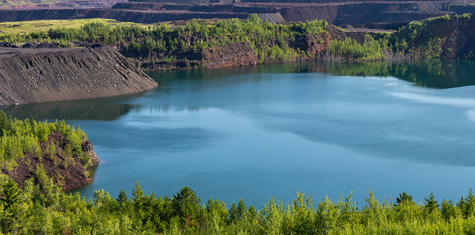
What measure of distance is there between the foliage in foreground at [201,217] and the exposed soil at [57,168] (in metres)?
3.85

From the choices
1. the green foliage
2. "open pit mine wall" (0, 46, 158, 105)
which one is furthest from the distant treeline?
"open pit mine wall" (0, 46, 158, 105)

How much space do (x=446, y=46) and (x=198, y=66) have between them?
207 ft

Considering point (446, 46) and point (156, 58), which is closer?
point (156, 58)

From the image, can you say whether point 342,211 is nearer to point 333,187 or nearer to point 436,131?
point 333,187

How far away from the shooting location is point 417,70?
111938mm

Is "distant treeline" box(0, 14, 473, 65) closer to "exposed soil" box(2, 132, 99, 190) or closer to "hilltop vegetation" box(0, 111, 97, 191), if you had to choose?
"hilltop vegetation" box(0, 111, 97, 191)

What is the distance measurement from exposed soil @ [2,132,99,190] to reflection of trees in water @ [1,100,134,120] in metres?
20.5

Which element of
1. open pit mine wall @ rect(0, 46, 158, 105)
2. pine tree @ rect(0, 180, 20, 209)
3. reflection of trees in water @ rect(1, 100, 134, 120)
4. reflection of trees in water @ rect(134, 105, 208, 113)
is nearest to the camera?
pine tree @ rect(0, 180, 20, 209)

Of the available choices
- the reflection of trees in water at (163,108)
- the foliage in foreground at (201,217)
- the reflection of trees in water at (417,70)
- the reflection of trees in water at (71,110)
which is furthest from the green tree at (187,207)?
the reflection of trees in water at (417,70)

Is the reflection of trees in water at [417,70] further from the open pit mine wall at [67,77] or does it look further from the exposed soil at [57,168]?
the exposed soil at [57,168]

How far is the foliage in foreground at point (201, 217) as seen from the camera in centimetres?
2595

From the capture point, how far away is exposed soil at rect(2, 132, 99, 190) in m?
37.1

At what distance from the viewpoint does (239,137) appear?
52.5 m

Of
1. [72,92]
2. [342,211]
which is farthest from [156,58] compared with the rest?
[342,211]
